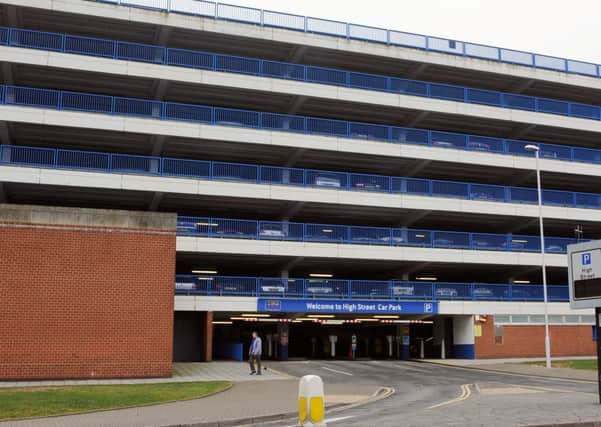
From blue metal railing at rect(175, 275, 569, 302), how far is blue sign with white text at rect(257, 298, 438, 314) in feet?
3.21

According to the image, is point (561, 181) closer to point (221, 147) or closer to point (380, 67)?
point (380, 67)

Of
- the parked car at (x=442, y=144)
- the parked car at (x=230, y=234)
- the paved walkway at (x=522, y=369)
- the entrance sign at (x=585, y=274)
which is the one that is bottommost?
the paved walkway at (x=522, y=369)

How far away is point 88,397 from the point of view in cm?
1784

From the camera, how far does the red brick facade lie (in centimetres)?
2333

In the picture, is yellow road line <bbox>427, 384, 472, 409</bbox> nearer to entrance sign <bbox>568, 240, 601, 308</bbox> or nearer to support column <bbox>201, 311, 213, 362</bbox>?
entrance sign <bbox>568, 240, 601, 308</bbox>

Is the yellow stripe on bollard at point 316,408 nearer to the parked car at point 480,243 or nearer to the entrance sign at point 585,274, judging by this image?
the entrance sign at point 585,274

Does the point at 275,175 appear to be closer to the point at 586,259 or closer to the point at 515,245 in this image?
the point at 515,245

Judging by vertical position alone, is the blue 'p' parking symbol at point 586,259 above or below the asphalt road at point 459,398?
above

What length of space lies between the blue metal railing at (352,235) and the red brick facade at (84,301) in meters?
12.3

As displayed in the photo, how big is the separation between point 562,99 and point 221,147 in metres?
26.2

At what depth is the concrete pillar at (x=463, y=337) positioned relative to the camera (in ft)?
131

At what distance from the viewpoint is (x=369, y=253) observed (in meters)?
40.3

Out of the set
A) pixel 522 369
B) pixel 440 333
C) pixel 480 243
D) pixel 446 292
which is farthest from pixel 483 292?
pixel 522 369

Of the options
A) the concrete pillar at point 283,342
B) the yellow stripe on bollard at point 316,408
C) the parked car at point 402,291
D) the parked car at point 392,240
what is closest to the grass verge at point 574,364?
the parked car at point 402,291
